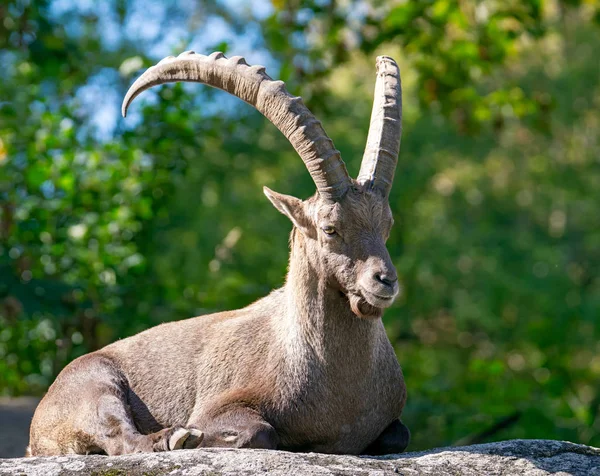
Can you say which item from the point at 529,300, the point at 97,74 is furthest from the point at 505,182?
the point at 97,74

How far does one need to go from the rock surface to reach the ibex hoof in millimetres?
278

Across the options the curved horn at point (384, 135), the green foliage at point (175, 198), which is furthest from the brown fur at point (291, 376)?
the green foliage at point (175, 198)

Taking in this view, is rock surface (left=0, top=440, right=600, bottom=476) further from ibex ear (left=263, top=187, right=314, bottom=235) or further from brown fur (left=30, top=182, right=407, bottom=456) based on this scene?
ibex ear (left=263, top=187, right=314, bottom=235)

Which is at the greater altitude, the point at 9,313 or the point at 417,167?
the point at 417,167

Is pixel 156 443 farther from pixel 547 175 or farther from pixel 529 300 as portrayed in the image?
pixel 547 175

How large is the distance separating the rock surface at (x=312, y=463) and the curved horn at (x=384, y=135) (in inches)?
71.2

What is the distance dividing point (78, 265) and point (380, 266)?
21.7 ft

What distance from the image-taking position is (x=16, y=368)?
11578mm

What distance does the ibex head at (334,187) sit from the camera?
216 inches

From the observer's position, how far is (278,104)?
5.88 m

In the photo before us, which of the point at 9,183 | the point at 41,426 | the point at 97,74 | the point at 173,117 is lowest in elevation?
the point at 41,426

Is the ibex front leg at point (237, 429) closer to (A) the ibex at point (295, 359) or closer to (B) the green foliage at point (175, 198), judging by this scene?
(A) the ibex at point (295, 359)

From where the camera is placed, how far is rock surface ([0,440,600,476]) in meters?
4.62

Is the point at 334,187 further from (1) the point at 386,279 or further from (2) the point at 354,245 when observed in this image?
(1) the point at 386,279
